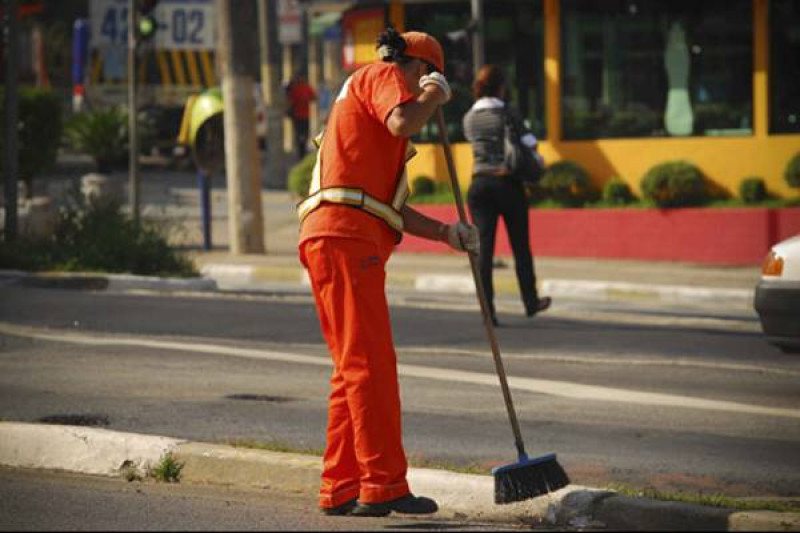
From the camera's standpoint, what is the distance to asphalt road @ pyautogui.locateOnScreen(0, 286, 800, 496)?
8633mm

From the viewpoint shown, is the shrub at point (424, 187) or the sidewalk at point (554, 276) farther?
the shrub at point (424, 187)

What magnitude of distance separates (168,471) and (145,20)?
13.0 meters

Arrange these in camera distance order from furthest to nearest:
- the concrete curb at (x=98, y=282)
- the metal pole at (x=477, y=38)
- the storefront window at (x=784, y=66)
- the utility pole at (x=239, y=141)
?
1. the storefront window at (x=784, y=66)
2. the metal pole at (x=477, y=38)
3. the utility pole at (x=239, y=141)
4. the concrete curb at (x=98, y=282)

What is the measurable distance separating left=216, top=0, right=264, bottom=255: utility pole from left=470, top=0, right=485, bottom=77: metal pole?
256 centimetres

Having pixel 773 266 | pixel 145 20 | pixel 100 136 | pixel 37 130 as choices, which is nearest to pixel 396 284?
pixel 145 20

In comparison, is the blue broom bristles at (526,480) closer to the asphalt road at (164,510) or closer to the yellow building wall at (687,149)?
the asphalt road at (164,510)

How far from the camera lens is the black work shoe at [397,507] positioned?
6.75 m

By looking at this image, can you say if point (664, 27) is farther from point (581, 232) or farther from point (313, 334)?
point (313, 334)

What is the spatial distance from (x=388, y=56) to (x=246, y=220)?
1375 cm

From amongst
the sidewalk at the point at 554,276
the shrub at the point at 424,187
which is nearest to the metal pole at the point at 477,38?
the shrub at the point at 424,187

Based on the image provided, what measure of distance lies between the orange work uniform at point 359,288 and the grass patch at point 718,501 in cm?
102

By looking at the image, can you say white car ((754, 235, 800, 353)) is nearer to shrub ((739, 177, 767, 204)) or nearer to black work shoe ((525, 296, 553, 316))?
black work shoe ((525, 296, 553, 316))

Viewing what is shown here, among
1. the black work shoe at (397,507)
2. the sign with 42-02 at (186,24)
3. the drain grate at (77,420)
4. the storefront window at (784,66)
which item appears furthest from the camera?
the sign with 42-02 at (186,24)

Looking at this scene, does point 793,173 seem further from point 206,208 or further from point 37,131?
point 37,131
